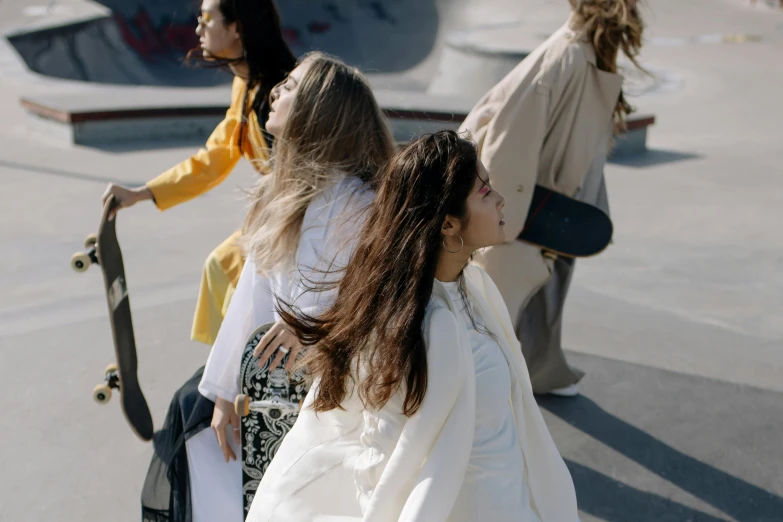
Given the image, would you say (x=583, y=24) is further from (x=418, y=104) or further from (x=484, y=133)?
(x=418, y=104)

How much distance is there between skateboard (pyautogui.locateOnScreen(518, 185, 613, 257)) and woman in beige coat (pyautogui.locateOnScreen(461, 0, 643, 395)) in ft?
0.21

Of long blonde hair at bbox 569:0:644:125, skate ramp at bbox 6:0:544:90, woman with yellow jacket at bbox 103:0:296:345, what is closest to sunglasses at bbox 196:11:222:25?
woman with yellow jacket at bbox 103:0:296:345

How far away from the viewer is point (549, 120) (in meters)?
3.46

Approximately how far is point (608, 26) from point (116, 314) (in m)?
2.15

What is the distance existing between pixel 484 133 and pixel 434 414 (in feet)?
6.32

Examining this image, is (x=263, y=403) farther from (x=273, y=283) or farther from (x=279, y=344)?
(x=273, y=283)

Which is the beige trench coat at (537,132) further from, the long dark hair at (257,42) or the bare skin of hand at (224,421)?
the bare skin of hand at (224,421)

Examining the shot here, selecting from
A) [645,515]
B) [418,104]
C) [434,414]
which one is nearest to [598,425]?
[645,515]

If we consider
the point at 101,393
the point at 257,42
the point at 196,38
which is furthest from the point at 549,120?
the point at 196,38

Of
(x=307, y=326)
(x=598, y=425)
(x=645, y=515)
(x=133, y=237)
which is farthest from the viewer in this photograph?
(x=133, y=237)

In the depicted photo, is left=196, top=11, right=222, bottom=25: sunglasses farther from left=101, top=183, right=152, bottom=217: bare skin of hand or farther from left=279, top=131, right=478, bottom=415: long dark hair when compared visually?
left=279, top=131, right=478, bottom=415: long dark hair

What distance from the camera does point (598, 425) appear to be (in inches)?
149

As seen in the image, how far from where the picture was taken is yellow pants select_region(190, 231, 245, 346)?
291 cm

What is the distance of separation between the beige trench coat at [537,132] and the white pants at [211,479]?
1.37m
